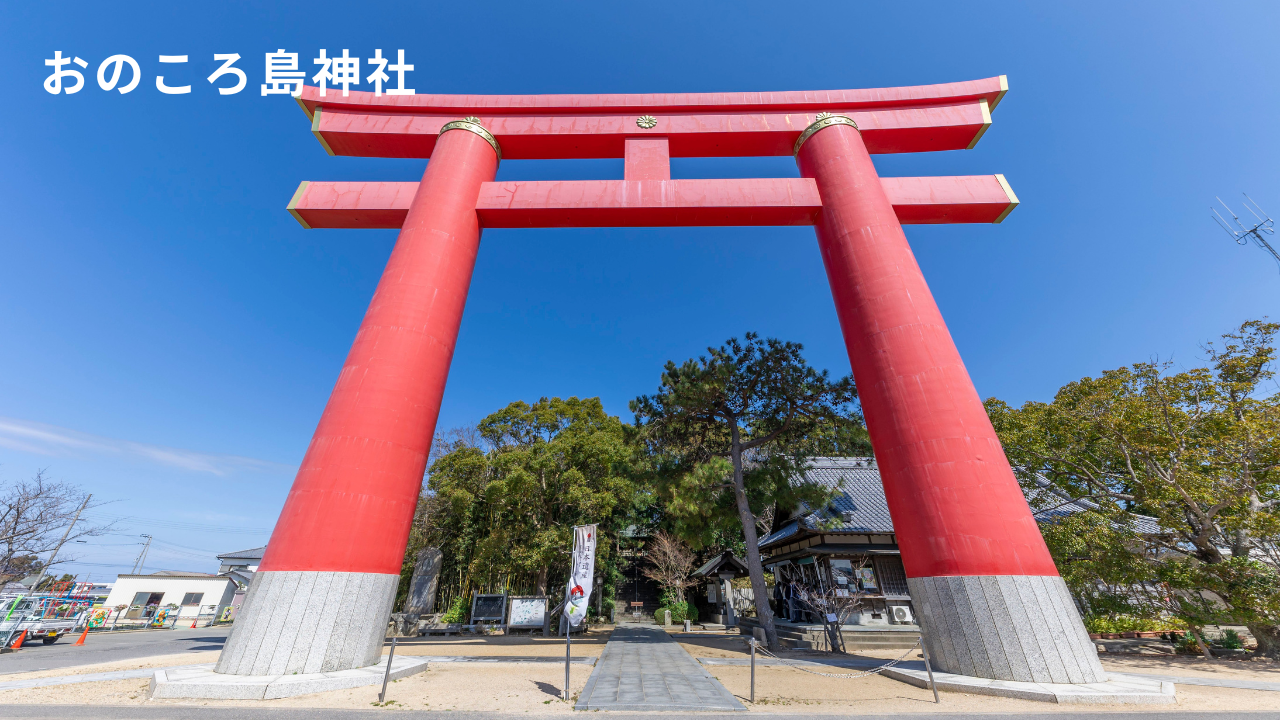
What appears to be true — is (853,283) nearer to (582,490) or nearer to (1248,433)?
(1248,433)

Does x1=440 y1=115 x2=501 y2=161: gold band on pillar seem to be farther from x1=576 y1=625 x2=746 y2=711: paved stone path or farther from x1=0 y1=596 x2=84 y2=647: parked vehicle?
x1=0 y1=596 x2=84 y2=647: parked vehicle

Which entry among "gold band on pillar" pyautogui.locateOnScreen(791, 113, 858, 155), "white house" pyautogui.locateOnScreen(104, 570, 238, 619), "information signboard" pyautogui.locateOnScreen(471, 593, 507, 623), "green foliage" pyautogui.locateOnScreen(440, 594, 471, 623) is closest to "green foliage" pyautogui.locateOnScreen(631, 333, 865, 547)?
"gold band on pillar" pyautogui.locateOnScreen(791, 113, 858, 155)

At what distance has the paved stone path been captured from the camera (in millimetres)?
4516

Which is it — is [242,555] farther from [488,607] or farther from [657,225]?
[657,225]

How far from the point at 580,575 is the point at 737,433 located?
7526 mm

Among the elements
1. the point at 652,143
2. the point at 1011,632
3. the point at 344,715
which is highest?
the point at 652,143

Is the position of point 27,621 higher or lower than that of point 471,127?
lower

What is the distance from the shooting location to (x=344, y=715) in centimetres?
420

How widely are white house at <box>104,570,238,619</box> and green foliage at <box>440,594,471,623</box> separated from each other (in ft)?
57.8

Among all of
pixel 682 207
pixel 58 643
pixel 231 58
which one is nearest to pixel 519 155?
pixel 682 207

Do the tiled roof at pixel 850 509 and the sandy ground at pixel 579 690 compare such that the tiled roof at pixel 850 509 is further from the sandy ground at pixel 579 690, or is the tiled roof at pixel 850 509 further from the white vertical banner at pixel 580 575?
the white vertical banner at pixel 580 575

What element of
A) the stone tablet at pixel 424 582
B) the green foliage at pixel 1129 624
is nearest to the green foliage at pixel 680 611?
the stone tablet at pixel 424 582

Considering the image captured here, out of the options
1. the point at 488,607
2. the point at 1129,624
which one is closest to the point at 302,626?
the point at 488,607

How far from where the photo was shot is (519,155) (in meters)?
10.4
